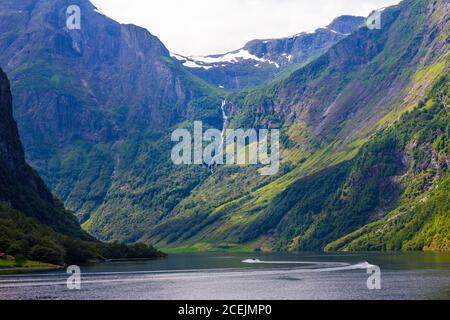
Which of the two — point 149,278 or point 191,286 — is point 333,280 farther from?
point 149,278

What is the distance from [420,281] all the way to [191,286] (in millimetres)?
54530
